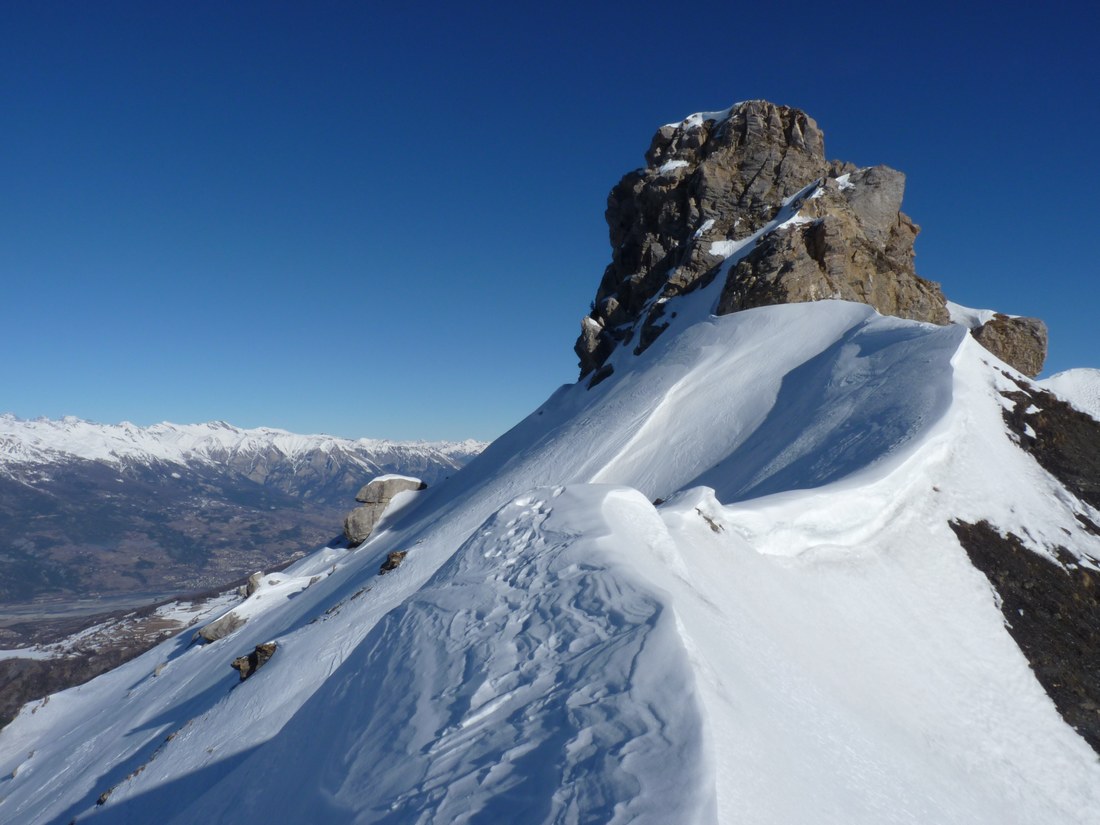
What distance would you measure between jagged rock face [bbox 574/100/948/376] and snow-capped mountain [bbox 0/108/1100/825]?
820 cm

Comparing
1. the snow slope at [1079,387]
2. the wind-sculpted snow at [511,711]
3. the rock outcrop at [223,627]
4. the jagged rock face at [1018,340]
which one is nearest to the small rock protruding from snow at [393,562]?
the wind-sculpted snow at [511,711]

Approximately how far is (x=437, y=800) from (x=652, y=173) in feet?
208

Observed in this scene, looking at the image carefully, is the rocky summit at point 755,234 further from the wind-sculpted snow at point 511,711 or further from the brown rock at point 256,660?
the wind-sculpted snow at point 511,711

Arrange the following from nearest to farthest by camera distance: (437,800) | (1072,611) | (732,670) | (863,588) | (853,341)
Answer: (437,800) < (732,670) < (863,588) < (1072,611) < (853,341)

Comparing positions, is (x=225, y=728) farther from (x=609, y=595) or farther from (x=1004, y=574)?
(x=1004, y=574)

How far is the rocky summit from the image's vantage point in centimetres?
4234

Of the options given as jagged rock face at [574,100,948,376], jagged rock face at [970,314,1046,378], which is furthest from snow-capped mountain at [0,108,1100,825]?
jagged rock face at [970,314,1046,378]

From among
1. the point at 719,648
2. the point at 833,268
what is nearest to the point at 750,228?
the point at 833,268

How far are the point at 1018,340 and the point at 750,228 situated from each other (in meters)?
21.7

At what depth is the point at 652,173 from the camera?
200 ft

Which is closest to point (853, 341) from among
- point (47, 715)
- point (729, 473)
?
point (729, 473)

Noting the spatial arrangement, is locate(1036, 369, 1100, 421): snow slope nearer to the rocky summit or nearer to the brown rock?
the rocky summit

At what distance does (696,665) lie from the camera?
657cm

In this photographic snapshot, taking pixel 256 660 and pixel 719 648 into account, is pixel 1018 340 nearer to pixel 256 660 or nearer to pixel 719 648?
pixel 719 648
